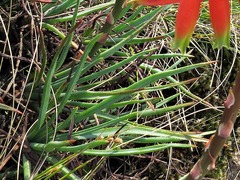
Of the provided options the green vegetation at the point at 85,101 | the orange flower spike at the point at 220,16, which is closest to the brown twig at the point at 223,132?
the orange flower spike at the point at 220,16

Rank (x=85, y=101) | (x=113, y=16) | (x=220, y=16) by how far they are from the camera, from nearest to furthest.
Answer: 1. (x=220, y=16)
2. (x=113, y=16)
3. (x=85, y=101)

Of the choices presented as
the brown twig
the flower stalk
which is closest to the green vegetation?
the flower stalk

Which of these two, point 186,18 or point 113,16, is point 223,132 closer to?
point 186,18

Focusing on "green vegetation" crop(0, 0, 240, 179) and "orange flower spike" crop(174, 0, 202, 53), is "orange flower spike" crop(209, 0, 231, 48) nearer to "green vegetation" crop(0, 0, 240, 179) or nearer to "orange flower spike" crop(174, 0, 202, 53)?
"orange flower spike" crop(174, 0, 202, 53)

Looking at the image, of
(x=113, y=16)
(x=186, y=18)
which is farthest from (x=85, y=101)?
(x=186, y=18)

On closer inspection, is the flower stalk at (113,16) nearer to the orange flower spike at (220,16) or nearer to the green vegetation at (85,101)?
the green vegetation at (85,101)

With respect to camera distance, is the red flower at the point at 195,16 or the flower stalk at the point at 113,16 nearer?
the red flower at the point at 195,16

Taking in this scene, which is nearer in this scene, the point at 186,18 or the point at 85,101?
the point at 186,18
